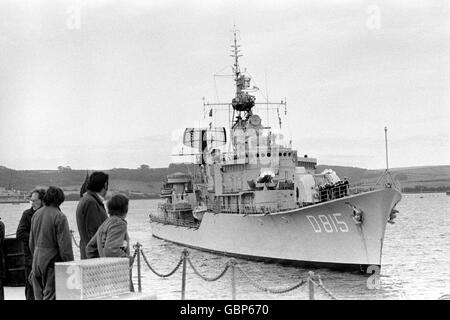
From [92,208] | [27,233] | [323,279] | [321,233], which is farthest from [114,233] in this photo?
[321,233]

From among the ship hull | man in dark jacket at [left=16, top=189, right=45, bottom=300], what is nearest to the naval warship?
the ship hull

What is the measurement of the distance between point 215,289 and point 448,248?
23.9 metres

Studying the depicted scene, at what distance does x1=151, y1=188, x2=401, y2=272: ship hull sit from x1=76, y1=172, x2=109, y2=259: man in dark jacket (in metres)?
15.3

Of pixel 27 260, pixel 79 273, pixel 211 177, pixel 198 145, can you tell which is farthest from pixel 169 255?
pixel 79 273

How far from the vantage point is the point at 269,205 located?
26016 mm

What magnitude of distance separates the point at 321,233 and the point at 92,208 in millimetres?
16725

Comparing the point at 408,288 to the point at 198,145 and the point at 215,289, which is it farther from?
the point at 198,145

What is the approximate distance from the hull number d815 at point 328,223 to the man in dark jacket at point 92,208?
15996 mm

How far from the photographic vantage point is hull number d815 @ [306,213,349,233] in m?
21.7

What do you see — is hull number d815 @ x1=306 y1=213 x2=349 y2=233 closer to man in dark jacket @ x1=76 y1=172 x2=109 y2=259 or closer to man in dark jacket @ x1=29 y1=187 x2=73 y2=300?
man in dark jacket @ x1=76 y1=172 x2=109 y2=259

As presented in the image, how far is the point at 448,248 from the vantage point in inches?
1496

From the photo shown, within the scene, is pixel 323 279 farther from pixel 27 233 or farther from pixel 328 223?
pixel 27 233

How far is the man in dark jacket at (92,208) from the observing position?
673 cm
